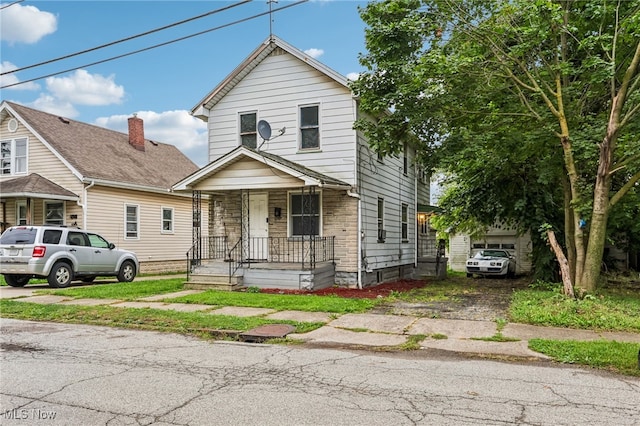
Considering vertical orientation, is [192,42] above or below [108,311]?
above

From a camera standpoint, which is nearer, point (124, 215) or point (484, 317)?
point (484, 317)

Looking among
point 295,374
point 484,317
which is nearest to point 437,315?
point 484,317

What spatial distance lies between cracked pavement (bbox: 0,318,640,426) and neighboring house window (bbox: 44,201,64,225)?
13.6m

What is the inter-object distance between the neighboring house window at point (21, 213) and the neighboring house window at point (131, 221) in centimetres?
403

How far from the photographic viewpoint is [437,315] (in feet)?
30.1

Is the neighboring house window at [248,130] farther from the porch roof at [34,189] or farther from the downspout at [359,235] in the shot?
the porch roof at [34,189]

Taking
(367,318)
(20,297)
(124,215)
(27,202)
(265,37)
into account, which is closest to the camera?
(367,318)

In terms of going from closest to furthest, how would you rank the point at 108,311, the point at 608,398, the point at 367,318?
the point at 608,398 → the point at 367,318 → the point at 108,311

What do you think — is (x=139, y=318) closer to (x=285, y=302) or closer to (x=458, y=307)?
(x=285, y=302)

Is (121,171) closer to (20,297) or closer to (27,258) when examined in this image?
(27,258)

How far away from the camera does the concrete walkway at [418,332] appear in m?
6.79

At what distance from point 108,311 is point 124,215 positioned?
456 inches

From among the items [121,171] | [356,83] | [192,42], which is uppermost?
[192,42]

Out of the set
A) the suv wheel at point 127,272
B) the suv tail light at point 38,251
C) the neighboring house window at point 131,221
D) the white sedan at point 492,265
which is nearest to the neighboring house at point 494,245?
the white sedan at point 492,265
